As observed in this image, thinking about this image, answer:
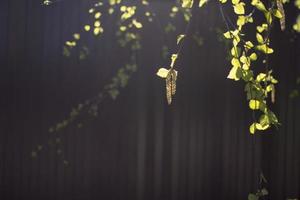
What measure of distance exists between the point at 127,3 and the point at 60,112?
38.6 inches

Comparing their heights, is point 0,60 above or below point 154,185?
above

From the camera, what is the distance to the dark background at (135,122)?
3.77m

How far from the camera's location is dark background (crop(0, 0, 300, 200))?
3.77 meters

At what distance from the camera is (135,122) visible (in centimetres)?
379

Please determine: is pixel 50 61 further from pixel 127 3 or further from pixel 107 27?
pixel 127 3

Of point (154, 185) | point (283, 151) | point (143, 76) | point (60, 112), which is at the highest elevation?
point (143, 76)

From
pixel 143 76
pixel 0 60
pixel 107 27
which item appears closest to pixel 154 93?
pixel 143 76

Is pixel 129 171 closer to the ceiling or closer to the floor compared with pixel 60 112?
closer to the floor

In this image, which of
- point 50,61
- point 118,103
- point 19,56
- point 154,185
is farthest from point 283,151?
point 19,56

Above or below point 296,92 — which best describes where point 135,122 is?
below

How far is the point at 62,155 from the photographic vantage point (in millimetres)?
3791

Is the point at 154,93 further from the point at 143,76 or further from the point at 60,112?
the point at 60,112

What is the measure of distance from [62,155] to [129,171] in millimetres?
524

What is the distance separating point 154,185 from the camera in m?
3.77
